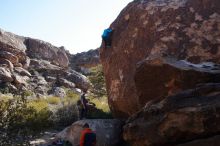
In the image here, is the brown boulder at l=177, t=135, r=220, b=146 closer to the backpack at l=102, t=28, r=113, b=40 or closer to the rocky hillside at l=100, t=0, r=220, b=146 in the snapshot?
the rocky hillside at l=100, t=0, r=220, b=146

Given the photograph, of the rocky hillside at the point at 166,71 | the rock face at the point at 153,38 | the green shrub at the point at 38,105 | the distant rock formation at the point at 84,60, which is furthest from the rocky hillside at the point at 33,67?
the rocky hillside at the point at 166,71

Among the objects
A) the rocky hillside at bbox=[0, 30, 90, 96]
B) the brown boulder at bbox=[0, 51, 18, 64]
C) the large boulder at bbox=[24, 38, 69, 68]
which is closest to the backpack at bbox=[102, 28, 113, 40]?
the rocky hillside at bbox=[0, 30, 90, 96]

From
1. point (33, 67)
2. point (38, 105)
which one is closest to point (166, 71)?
point (38, 105)

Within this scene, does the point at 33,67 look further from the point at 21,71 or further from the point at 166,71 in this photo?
the point at 166,71

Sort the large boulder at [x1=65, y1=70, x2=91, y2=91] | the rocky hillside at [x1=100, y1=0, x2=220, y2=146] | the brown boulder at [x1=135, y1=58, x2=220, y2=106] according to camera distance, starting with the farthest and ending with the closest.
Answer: the large boulder at [x1=65, y1=70, x2=91, y2=91], the brown boulder at [x1=135, y1=58, x2=220, y2=106], the rocky hillside at [x1=100, y1=0, x2=220, y2=146]

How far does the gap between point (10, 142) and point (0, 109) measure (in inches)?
75.4

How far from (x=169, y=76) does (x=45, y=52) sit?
2794cm

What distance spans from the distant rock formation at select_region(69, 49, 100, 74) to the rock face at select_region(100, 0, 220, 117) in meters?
25.4

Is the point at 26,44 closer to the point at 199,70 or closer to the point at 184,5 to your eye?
the point at 184,5

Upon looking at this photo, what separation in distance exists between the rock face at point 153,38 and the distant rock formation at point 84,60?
25407 millimetres

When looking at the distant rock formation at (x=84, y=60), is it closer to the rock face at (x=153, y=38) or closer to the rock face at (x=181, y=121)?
the rock face at (x=153, y=38)

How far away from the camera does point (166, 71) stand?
8.66m

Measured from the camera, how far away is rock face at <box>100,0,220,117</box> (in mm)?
11141

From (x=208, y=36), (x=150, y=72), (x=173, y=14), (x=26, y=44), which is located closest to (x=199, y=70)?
(x=150, y=72)
